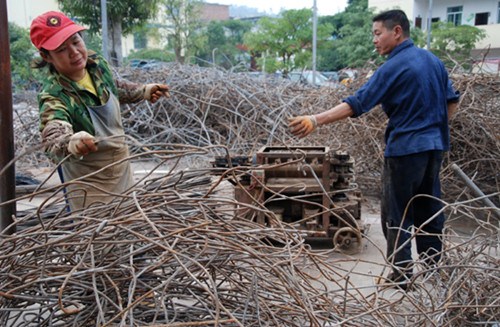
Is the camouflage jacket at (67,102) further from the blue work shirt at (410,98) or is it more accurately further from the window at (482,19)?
the window at (482,19)

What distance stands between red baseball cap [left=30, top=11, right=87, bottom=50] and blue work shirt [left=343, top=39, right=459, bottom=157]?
167 cm

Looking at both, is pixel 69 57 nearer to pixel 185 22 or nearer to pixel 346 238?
pixel 346 238

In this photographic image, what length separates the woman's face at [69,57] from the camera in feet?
7.84

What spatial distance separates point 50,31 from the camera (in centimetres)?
235

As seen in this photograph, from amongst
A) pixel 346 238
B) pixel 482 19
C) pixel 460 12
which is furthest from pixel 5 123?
pixel 460 12

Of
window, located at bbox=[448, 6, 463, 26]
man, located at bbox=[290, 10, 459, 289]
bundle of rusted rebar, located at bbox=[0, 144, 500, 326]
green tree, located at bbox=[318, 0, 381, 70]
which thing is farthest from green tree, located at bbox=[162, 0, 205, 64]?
bundle of rusted rebar, located at bbox=[0, 144, 500, 326]

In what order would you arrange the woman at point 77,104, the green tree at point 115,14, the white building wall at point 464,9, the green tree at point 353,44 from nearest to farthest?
the woman at point 77,104, the green tree at point 115,14, the green tree at point 353,44, the white building wall at point 464,9

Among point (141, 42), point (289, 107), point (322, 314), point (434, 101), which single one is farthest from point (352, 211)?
point (141, 42)

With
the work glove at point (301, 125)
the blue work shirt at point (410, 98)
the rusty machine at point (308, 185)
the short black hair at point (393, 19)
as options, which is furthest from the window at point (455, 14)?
the work glove at point (301, 125)

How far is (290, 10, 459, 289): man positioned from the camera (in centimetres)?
291

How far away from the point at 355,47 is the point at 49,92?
23.8m

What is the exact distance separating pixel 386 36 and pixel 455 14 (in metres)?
30.7

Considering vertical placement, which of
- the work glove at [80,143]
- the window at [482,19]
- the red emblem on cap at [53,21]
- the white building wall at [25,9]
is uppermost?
the white building wall at [25,9]

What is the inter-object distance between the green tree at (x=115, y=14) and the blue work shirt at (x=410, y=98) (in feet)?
35.5
